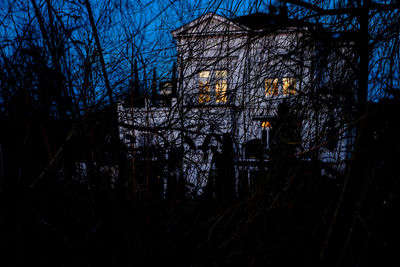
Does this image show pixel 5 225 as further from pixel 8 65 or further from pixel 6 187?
pixel 8 65

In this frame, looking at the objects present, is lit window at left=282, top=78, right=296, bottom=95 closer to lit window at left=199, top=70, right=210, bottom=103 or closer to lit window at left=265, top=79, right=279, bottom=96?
lit window at left=265, top=79, right=279, bottom=96

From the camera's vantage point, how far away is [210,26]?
2230 millimetres

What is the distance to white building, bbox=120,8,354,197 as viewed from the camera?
203 centimetres

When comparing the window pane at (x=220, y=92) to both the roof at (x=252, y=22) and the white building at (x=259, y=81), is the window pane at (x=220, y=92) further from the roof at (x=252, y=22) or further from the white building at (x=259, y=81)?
the roof at (x=252, y=22)

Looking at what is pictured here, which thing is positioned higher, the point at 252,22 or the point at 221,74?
the point at 252,22

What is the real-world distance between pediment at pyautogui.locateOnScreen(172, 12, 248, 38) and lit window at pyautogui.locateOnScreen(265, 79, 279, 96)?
632 mm

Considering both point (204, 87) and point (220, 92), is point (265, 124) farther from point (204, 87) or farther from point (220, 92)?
point (204, 87)

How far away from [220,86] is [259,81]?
45cm

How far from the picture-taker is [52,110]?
78.9 inches

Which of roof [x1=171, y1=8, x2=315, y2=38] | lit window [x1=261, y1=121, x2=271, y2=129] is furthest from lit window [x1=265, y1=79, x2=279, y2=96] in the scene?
roof [x1=171, y1=8, x2=315, y2=38]

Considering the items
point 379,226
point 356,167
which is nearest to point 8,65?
point 356,167

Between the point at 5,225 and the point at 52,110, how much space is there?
1039 millimetres

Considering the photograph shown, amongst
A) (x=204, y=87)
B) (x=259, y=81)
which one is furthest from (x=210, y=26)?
(x=259, y=81)

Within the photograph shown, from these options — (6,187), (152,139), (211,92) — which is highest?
(211,92)
